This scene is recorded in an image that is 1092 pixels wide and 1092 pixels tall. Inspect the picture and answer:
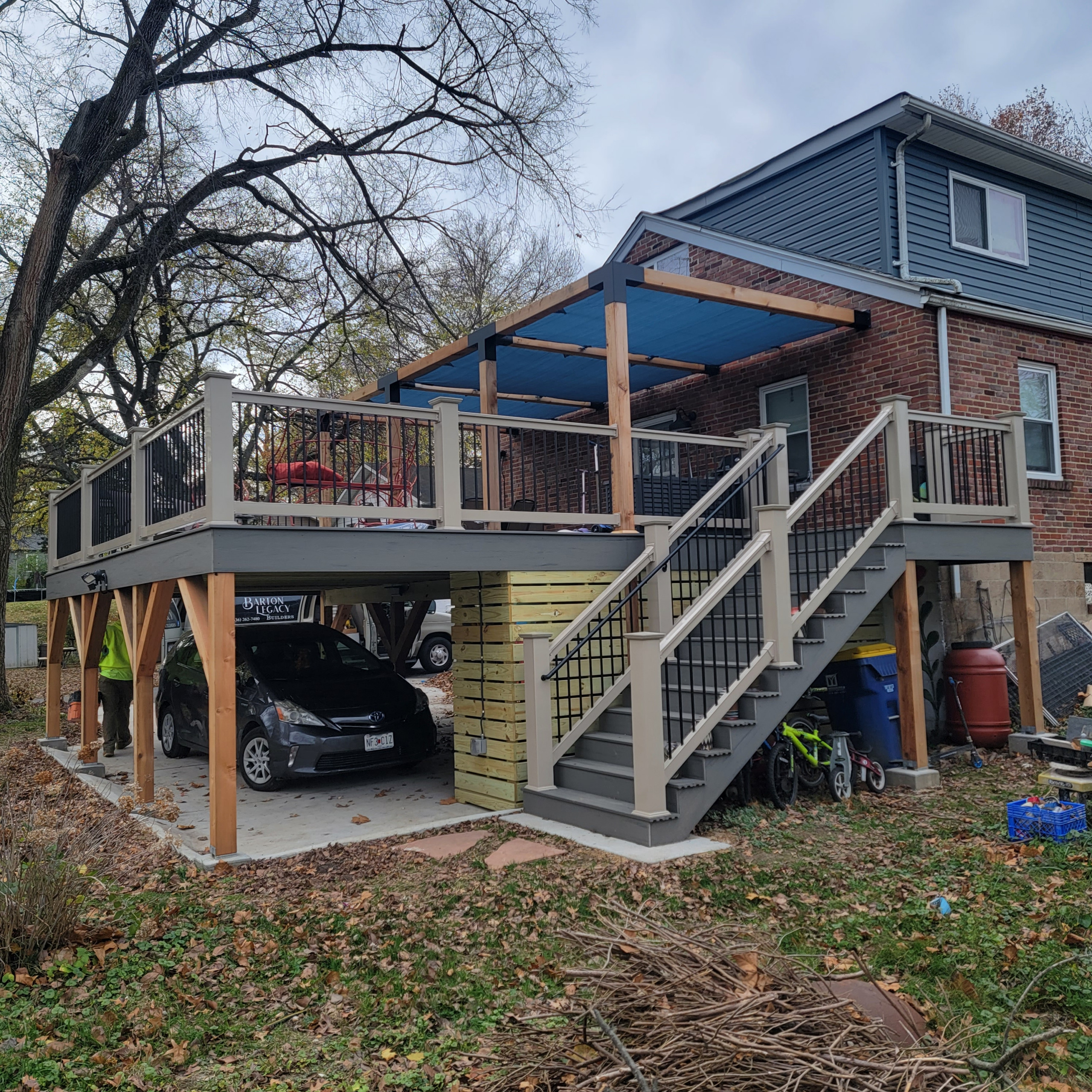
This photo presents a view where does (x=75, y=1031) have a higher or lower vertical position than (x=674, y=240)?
lower

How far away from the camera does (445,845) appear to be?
22.9 ft

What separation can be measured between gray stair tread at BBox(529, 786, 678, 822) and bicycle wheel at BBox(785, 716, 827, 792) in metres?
1.61

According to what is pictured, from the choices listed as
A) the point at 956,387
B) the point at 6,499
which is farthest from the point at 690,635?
the point at 6,499

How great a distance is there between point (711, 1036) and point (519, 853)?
153 inches

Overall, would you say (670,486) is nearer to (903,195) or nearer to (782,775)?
(782,775)

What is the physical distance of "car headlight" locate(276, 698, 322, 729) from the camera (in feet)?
29.3

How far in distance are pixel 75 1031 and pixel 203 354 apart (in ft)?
70.0

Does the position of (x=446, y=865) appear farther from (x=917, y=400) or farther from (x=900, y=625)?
(x=917, y=400)

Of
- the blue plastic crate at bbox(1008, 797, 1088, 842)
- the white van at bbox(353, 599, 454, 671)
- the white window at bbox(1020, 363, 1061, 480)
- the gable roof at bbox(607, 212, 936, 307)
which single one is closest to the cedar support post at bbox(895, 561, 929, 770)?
the blue plastic crate at bbox(1008, 797, 1088, 842)

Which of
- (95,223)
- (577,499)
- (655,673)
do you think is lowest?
(655,673)

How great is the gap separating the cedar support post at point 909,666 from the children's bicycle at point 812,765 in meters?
0.44

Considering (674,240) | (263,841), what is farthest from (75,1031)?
(674,240)

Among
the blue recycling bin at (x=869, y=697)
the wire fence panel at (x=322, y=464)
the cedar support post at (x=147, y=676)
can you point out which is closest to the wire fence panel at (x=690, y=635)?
the blue recycling bin at (x=869, y=697)

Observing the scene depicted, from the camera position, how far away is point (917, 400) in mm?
10375
